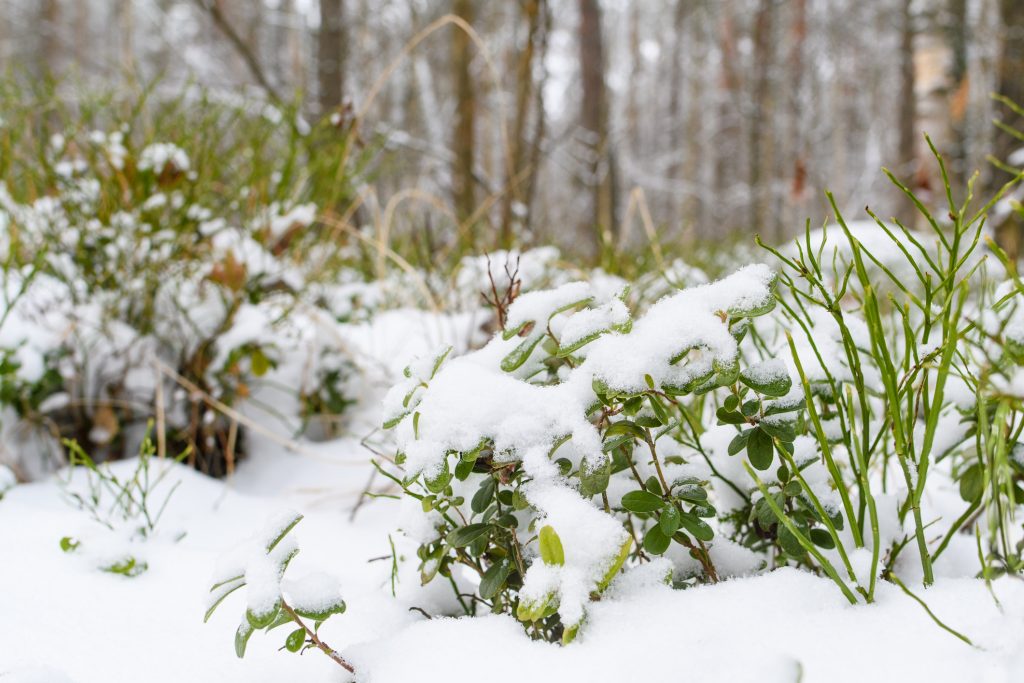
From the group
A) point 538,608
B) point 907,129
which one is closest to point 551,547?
point 538,608

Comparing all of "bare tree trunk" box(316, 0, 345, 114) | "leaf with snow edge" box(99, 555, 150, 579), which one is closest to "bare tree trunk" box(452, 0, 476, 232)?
"bare tree trunk" box(316, 0, 345, 114)

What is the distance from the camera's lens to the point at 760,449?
64cm

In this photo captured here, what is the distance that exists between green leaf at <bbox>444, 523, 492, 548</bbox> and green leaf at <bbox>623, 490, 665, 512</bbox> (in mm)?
143

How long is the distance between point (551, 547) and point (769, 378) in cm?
25

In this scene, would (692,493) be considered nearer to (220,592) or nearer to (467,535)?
(467,535)

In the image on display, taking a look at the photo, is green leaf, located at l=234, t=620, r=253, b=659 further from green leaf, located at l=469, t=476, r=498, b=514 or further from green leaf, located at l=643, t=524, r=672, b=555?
green leaf, located at l=643, t=524, r=672, b=555

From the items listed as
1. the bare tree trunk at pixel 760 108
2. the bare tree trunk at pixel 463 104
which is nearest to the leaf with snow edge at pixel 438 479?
the bare tree trunk at pixel 463 104

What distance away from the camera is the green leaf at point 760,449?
0.63m

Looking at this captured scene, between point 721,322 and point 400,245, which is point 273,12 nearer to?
point 400,245

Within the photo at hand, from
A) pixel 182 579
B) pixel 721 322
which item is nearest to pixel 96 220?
A: pixel 182 579

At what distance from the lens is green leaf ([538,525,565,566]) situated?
1.90ft

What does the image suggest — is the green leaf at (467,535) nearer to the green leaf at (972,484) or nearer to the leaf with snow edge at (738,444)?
the leaf with snow edge at (738,444)

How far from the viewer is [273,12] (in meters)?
12.6

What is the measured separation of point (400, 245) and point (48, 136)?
1.22 metres
